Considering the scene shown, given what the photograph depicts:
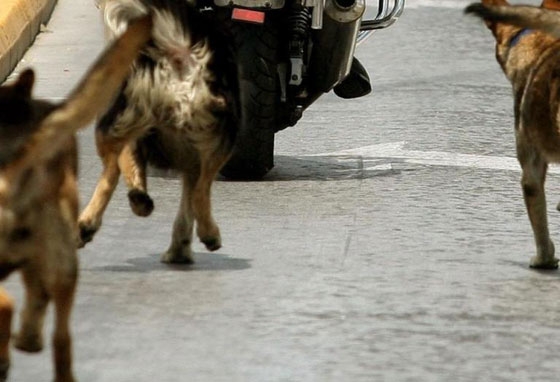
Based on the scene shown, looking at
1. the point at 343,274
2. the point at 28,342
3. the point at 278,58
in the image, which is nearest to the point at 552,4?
the point at 343,274

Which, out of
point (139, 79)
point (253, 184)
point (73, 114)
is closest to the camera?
point (73, 114)

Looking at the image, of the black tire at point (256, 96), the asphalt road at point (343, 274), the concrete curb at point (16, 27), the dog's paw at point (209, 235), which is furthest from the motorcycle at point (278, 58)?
the concrete curb at point (16, 27)

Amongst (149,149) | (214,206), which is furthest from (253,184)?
(149,149)

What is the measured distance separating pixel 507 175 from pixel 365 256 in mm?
2806

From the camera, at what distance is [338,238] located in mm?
9312

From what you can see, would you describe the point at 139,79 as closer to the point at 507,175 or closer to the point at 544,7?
the point at 544,7

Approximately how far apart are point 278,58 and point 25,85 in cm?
505

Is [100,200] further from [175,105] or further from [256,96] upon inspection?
[256,96]

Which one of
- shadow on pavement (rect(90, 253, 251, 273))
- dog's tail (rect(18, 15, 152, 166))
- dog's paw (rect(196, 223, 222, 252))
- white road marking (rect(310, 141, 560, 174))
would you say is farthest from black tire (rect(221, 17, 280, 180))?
dog's tail (rect(18, 15, 152, 166))

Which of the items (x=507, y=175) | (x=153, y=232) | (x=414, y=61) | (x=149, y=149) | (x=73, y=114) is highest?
(x=73, y=114)

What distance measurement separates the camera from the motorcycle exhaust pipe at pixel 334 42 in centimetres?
1115

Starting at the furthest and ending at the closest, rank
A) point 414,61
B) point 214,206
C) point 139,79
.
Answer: point 414,61, point 214,206, point 139,79

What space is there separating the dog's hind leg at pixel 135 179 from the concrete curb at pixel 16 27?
5547 mm

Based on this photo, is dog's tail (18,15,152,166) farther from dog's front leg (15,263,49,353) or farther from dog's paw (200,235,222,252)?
dog's paw (200,235,222,252)
